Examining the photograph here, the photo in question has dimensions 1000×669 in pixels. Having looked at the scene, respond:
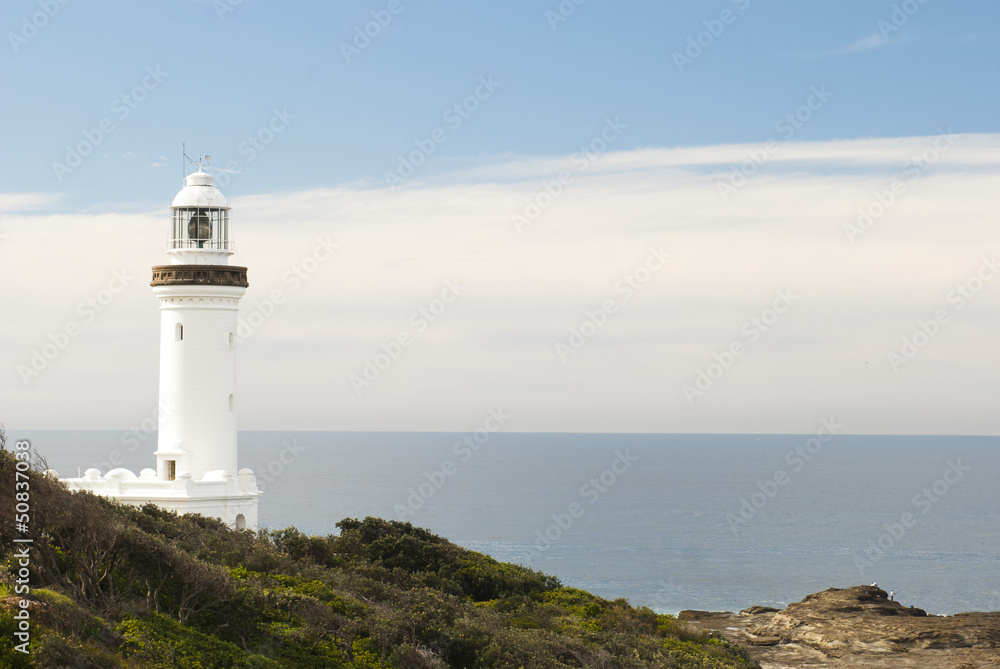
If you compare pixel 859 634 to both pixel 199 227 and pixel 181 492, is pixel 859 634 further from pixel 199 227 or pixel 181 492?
pixel 199 227

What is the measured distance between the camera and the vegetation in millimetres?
11117

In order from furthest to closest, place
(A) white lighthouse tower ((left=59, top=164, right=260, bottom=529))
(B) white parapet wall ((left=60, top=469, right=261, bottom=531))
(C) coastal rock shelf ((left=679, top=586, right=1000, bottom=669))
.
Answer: (C) coastal rock shelf ((left=679, top=586, right=1000, bottom=669)) → (A) white lighthouse tower ((left=59, top=164, right=260, bottom=529)) → (B) white parapet wall ((left=60, top=469, right=261, bottom=531))

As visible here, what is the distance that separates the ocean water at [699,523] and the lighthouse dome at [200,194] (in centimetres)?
3178

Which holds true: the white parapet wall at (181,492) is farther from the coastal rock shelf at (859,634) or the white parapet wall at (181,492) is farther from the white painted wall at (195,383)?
the coastal rock shelf at (859,634)

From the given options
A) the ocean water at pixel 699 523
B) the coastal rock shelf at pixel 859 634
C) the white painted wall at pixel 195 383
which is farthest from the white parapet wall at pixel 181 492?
the ocean water at pixel 699 523

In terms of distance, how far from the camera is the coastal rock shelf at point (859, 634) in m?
32.2

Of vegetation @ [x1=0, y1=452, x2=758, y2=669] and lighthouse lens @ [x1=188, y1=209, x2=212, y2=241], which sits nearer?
vegetation @ [x1=0, y1=452, x2=758, y2=669]

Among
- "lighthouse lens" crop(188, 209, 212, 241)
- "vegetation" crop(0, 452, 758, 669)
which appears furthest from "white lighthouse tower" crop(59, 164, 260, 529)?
"vegetation" crop(0, 452, 758, 669)

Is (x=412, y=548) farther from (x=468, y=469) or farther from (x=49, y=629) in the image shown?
(x=468, y=469)

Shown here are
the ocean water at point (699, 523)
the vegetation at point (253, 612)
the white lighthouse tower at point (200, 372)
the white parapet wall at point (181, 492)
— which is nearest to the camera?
the vegetation at point (253, 612)

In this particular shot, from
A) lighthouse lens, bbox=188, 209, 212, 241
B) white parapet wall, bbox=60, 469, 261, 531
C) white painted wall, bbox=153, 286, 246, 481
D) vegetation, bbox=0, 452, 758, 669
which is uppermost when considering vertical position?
lighthouse lens, bbox=188, 209, 212, 241

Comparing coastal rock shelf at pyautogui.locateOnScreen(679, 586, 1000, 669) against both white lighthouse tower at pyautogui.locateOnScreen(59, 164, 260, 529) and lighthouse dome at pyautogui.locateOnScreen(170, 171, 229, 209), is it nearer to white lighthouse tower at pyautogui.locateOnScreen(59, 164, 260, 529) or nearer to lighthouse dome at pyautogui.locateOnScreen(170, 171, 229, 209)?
white lighthouse tower at pyautogui.locateOnScreen(59, 164, 260, 529)

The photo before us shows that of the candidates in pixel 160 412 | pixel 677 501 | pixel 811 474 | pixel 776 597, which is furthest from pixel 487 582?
pixel 811 474

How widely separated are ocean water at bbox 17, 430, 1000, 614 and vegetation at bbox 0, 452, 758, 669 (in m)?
31.2
